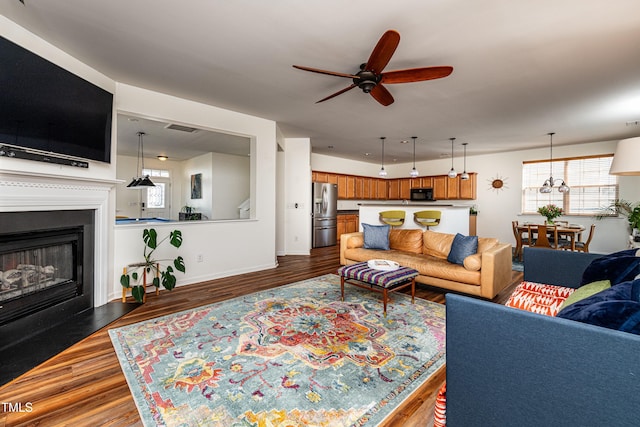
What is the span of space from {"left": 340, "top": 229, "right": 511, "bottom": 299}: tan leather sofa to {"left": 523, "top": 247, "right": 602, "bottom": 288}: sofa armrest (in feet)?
1.37

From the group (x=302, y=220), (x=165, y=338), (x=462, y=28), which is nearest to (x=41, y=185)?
(x=165, y=338)

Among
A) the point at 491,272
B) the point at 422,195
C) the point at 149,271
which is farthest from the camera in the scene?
the point at 422,195

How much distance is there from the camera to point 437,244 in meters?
4.19

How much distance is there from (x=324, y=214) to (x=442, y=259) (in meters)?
3.78

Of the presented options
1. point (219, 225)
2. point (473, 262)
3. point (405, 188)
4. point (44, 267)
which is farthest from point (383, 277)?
point (405, 188)

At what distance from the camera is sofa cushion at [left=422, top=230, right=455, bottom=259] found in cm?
408

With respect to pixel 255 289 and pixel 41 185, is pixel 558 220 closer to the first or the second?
pixel 255 289

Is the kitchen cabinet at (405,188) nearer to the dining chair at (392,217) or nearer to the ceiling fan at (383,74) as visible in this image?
the dining chair at (392,217)

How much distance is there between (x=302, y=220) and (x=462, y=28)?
4.60 m

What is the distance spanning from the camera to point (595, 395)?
3.11 feet

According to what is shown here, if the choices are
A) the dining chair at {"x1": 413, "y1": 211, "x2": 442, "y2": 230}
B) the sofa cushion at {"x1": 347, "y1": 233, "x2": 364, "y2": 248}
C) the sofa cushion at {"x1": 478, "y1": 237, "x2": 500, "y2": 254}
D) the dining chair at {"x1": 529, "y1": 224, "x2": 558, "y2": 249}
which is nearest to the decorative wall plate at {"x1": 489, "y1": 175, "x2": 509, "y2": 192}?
the dining chair at {"x1": 529, "y1": 224, "x2": 558, "y2": 249}

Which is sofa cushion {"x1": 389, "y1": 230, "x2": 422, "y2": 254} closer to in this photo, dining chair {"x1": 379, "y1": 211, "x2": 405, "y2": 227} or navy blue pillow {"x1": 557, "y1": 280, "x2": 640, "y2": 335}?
dining chair {"x1": 379, "y1": 211, "x2": 405, "y2": 227}

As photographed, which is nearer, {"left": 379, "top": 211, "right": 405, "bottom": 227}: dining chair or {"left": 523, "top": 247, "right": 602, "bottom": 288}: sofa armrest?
{"left": 523, "top": 247, "right": 602, "bottom": 288}: sofa armrest

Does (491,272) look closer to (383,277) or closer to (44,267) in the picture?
(383,277)
